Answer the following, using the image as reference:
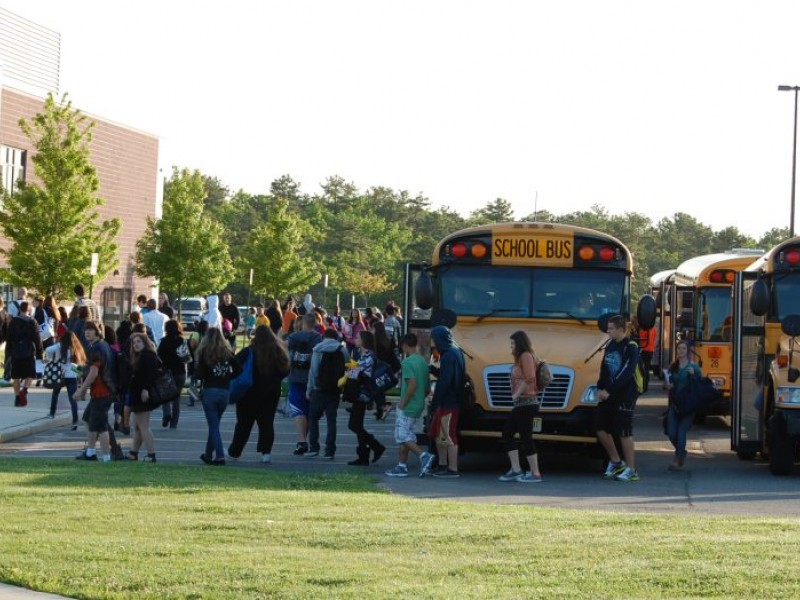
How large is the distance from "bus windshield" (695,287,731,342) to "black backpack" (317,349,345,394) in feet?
29.4

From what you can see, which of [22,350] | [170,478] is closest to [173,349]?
[22,350]

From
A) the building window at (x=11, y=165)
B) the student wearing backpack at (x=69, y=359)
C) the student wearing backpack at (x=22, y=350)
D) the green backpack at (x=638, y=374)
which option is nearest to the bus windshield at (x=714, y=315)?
the green backpack at (x=638, y=374)

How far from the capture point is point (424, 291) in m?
16.8

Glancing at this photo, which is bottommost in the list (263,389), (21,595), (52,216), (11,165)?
(21,595)

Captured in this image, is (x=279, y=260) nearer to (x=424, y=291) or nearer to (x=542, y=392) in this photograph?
(x=424, y=291)

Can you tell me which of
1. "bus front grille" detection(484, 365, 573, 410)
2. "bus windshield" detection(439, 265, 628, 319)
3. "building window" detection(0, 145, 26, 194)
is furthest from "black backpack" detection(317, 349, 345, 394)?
"building window" detection(0, 145, 26, 194)

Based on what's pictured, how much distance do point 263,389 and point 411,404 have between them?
2107 millimetres

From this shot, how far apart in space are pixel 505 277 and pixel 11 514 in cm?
776

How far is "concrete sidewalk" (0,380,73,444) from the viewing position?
65.8 feet

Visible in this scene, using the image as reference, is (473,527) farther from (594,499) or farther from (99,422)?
(99,422)

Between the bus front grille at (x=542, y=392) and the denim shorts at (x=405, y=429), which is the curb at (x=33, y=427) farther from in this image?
the bus front grille at (x=542, y=392)

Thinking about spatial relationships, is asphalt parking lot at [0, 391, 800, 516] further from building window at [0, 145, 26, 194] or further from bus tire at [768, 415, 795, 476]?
building window at [0, 145, 26, 194]

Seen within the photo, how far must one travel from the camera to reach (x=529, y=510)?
13.0 metres

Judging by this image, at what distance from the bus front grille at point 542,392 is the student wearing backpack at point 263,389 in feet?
8.29
